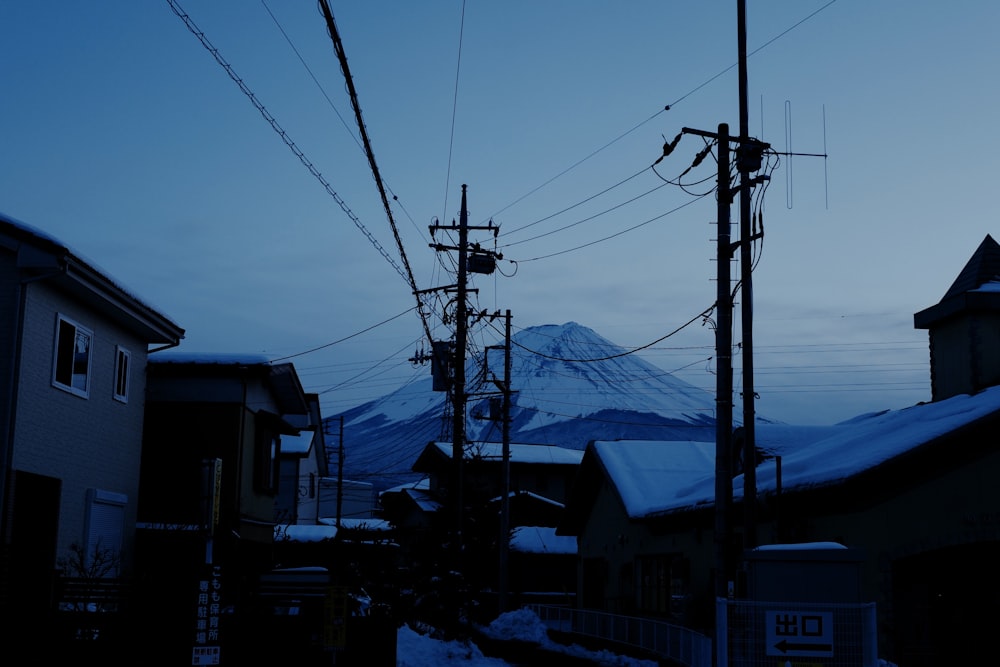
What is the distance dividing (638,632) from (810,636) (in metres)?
13.6

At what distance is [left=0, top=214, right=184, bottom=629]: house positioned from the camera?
17.4 m

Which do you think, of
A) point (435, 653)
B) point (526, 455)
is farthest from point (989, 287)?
point (526, 455)

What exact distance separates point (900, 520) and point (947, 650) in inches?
129

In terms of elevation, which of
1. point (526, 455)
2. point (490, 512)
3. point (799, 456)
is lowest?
point (490, 512)

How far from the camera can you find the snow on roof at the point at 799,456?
18141mm

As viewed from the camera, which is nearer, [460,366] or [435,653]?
[435,653]

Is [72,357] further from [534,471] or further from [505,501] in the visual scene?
[534,471]

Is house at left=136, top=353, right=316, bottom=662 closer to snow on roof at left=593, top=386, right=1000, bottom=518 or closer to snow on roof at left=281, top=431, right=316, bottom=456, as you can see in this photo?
snow on roof at left=593, top=386, right=1000, bottom=518

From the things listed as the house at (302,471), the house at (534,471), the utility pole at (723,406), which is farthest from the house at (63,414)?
the house at (534,471)

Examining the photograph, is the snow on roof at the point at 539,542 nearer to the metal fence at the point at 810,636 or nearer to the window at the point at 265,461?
the window at the point at 265,461

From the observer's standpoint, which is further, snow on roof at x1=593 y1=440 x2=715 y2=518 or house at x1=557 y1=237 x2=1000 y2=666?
snow on roof at x1=593 y1=440 x2=715 y2=518

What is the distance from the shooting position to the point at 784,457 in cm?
2486

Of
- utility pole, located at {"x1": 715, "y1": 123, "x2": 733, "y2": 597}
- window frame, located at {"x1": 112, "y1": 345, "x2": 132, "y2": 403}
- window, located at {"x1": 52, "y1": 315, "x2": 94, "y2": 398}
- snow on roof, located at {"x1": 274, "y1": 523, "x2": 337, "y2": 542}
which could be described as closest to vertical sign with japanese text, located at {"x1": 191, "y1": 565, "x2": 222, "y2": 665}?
utility pole, located at {"x1": 715, "y1": 123, "x2": 733, "y2": 597}

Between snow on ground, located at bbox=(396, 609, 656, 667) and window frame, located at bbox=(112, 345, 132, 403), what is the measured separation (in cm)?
785
